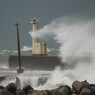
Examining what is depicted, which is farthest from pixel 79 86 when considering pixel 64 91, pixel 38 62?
pixel 38 62

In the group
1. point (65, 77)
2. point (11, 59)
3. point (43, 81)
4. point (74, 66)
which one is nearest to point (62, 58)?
point (74, 66)

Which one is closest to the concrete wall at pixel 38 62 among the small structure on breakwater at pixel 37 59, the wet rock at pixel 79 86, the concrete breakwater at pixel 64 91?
the small structure on breakwater at pixel 37 59

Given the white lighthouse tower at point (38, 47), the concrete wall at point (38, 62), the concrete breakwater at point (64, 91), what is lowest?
the concrete breakwater at point (64, 91)

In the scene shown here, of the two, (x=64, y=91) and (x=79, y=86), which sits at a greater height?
(x=79, y=86)

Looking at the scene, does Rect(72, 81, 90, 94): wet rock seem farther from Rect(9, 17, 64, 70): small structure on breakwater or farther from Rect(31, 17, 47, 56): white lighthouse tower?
Answer: Rect(31, 17, 47, 56): white lighthouse tower

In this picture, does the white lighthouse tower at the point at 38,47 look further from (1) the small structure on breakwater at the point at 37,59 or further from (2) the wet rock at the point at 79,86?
(2) the wet rock at the point at 79,86

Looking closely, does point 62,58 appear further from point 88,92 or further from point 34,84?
point 88,92

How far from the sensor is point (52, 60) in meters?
34.1

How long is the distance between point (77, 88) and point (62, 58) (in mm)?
22906

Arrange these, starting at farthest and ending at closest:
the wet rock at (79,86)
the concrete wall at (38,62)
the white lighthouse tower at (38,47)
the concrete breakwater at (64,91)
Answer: the white lighthouse tower at (38,47), the concrete wall at (38,62), the wet rock at (79,86), the concrete breakwater at (64,91)

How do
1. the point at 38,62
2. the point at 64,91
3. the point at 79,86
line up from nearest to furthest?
1. the point at 64,91
2. the point at 79,86
3. the point at 38,62

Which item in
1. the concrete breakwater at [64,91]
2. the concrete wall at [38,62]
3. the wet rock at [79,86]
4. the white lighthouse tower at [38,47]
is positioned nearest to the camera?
the concrete breakwater at [64,91]

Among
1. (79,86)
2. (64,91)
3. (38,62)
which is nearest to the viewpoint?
(64,91)

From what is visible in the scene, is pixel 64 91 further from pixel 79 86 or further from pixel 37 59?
pixel 37 59
